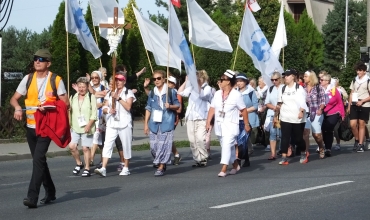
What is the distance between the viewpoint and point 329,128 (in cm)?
1811

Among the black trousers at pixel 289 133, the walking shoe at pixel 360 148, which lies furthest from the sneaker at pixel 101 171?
the walking shoe at pixel 360 148

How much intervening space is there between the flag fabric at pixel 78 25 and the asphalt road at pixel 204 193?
2.57 meters

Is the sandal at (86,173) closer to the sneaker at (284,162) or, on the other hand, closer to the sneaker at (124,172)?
the sneaker at (124,172)

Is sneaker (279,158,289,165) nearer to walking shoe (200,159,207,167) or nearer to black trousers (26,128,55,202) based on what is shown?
walking shoe (200,159,207,167)

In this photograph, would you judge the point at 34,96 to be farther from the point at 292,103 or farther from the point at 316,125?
the point at 316,125

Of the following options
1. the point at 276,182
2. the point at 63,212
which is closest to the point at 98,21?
the point at 276,182

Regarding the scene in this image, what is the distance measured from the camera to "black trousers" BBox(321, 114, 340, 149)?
18117 mm

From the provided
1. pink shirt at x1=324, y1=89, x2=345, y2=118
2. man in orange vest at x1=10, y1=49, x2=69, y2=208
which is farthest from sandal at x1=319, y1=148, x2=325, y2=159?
man in orange vest at x1=10, y1=49, x2=69, y2=208

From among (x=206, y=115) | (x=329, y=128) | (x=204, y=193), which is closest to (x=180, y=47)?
(x=206, y=115)

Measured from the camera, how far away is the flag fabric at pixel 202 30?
17.3 meters

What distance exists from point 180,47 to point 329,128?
4.12 meters

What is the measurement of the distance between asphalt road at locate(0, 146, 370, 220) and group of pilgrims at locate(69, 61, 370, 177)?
0.38 m

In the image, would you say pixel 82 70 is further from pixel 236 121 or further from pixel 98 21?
pixel 236 121

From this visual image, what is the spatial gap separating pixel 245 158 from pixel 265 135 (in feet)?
14.7
